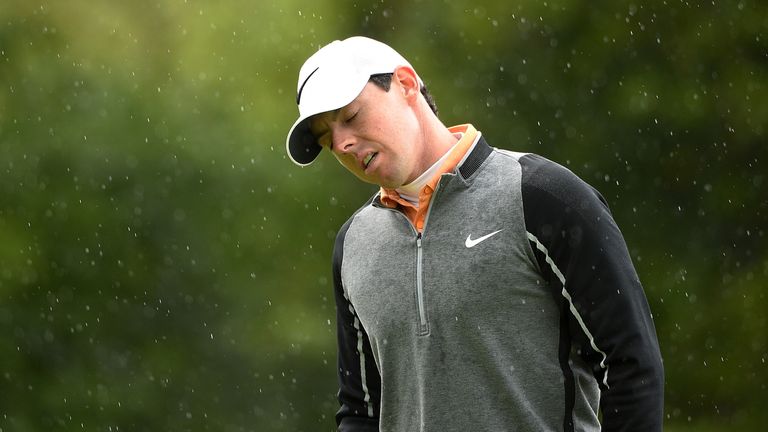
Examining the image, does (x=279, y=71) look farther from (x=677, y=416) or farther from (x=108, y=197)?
(x=677, y=416)

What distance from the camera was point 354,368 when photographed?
9.00 feet

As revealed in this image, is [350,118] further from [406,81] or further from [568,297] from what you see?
[568,297]

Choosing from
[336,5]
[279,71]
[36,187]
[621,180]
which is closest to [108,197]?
[36,187]

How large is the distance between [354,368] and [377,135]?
60 cm

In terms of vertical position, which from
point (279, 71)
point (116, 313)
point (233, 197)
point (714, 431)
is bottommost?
point (714, 431)

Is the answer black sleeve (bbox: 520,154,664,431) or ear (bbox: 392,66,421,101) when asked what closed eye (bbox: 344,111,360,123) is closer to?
ear (bbox: 392,66,421,101)

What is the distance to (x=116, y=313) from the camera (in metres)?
11.2

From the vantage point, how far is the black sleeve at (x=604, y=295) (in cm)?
223

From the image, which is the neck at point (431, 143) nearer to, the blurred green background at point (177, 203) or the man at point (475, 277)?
the man at point (475, 277)

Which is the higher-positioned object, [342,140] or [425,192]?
[342,140]

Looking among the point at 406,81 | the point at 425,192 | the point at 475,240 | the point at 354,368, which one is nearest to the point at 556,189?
the point at 475,240

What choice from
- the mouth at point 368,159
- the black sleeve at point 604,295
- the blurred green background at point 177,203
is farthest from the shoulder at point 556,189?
the blurred green background at point 177,203

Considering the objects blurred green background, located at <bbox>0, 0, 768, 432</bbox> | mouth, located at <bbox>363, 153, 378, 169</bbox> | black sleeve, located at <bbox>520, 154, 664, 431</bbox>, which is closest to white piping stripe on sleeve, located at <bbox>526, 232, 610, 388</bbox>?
black sleeve, located at <bbox>520, 154, 664, 431</bbox>

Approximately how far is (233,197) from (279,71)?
1182mm
